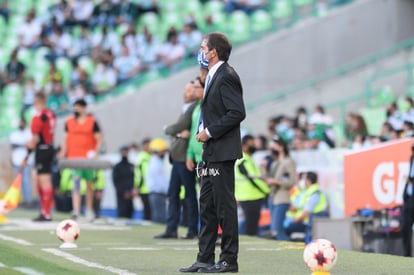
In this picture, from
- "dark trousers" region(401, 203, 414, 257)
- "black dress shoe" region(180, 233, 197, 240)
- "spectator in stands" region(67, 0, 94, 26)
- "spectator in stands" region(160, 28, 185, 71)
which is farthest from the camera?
"spectator in stands" region(67, 0, 94, 26)

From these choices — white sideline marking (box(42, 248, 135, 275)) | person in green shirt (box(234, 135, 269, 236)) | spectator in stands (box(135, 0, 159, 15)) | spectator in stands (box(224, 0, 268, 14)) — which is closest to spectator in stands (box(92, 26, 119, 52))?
spectator in stands (box(135, 0, 159, 15))

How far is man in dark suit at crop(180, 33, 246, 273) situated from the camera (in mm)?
10219

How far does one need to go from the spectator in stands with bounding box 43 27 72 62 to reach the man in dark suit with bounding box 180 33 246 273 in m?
24.5

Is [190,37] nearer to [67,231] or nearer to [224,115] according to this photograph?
[67,231]

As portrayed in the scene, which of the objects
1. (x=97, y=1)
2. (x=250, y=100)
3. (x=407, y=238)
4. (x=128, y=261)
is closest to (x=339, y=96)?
(x=250, y=100)

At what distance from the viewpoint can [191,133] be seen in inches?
573

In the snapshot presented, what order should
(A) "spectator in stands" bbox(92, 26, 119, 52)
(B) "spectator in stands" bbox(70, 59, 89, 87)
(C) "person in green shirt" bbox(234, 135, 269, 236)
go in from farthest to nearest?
(A) "spectator in stands" bbox(92, 26, 119, 52), (B) "spectator in stands" bbox(70, 59, 89, 87), (C) "person in green shirt" bbox(234, 135, 269, 236)

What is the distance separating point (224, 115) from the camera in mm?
10227

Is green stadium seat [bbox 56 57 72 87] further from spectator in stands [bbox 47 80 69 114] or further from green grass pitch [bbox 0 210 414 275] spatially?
green grass pitch [bbox 0 210 414 275]

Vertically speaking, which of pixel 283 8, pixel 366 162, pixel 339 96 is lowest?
pixel 366 162

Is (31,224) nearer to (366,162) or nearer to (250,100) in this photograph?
(366,162)

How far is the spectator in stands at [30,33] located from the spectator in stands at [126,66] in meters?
3.48

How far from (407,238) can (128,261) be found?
14.6ft

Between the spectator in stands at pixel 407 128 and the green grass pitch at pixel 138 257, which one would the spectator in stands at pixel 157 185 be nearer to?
the green grass pitch at pixel 138 257
